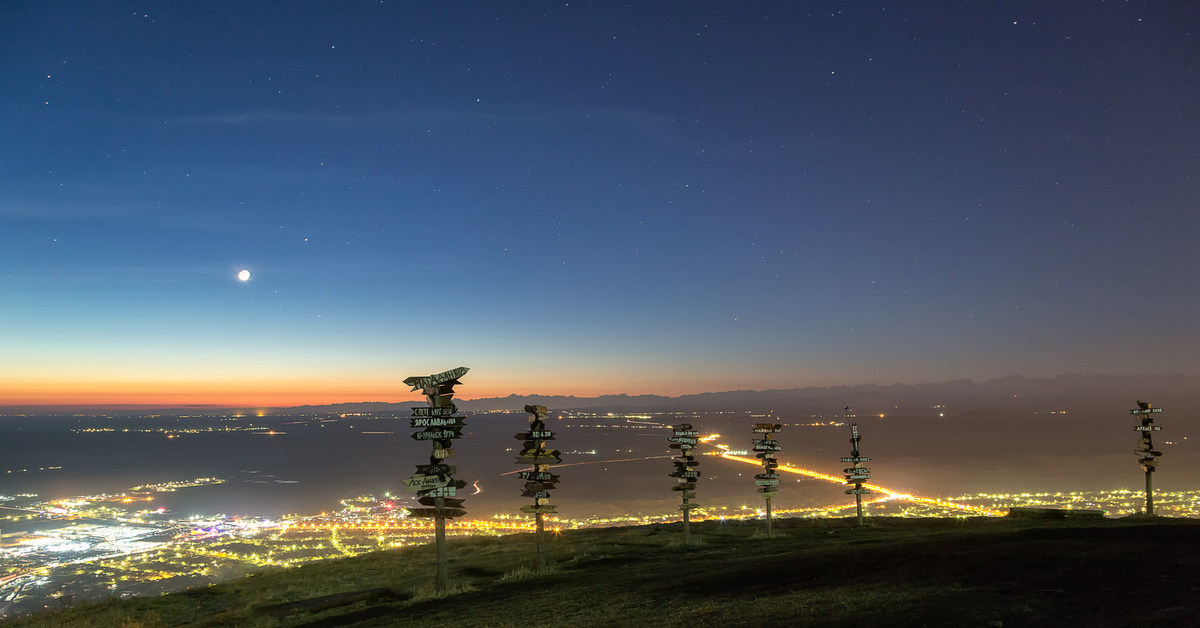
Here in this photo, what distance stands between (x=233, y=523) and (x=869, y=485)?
9623 centimetres

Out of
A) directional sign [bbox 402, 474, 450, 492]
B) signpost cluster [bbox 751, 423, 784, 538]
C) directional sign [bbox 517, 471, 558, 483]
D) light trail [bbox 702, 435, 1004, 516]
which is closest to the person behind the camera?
directional sign [bbox 402, 474, 450, 492]

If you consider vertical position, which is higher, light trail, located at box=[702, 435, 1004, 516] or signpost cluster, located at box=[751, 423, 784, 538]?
signpost cluster, located at box=[751, 423, 784, 538]

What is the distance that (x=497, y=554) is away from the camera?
30297 mm

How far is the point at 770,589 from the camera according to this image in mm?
14109

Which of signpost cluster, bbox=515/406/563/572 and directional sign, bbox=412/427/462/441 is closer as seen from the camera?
directional sign, bbox=412/427/462/441

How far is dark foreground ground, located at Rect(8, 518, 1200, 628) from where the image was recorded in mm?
10594

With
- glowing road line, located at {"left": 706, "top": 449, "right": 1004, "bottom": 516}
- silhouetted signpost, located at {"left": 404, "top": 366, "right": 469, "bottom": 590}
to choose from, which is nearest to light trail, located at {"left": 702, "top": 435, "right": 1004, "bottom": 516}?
glowing road line, located at {"left": 706, "top": 449, "right": 1004, "bottom": 516}

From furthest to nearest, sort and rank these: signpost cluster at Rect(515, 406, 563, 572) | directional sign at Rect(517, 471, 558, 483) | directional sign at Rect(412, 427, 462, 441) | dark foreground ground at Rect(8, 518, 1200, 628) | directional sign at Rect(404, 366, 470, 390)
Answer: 1. directional sign at Rect(517, 471, 558, 483)
2. signpost cluster at Rect(515, 406, 563, 572)
3. directional sign at Rect(404, 366, 470, 390)
4. directional sign at Rect(412, 427, 462, 441)
5. dark foreground ground at Rect(8, 518, 1200, 628)

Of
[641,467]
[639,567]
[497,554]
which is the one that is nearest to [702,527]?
[497,554]

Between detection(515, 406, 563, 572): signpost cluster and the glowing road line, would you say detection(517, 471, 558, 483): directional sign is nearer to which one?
detection(515, 406, 563, 572): signpost cluster

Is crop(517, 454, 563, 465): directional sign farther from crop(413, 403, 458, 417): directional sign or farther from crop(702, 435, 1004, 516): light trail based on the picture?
crop(702, 435, 1004, 516): light trail

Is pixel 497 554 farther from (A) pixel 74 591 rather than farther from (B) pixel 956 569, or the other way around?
(A) pixel 74 591

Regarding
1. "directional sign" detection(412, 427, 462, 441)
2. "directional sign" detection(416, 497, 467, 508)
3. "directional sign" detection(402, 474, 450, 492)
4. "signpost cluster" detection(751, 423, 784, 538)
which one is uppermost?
"directional sign" detection(412, 427, 462, 441)

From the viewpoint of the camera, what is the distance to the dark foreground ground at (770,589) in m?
10.6
